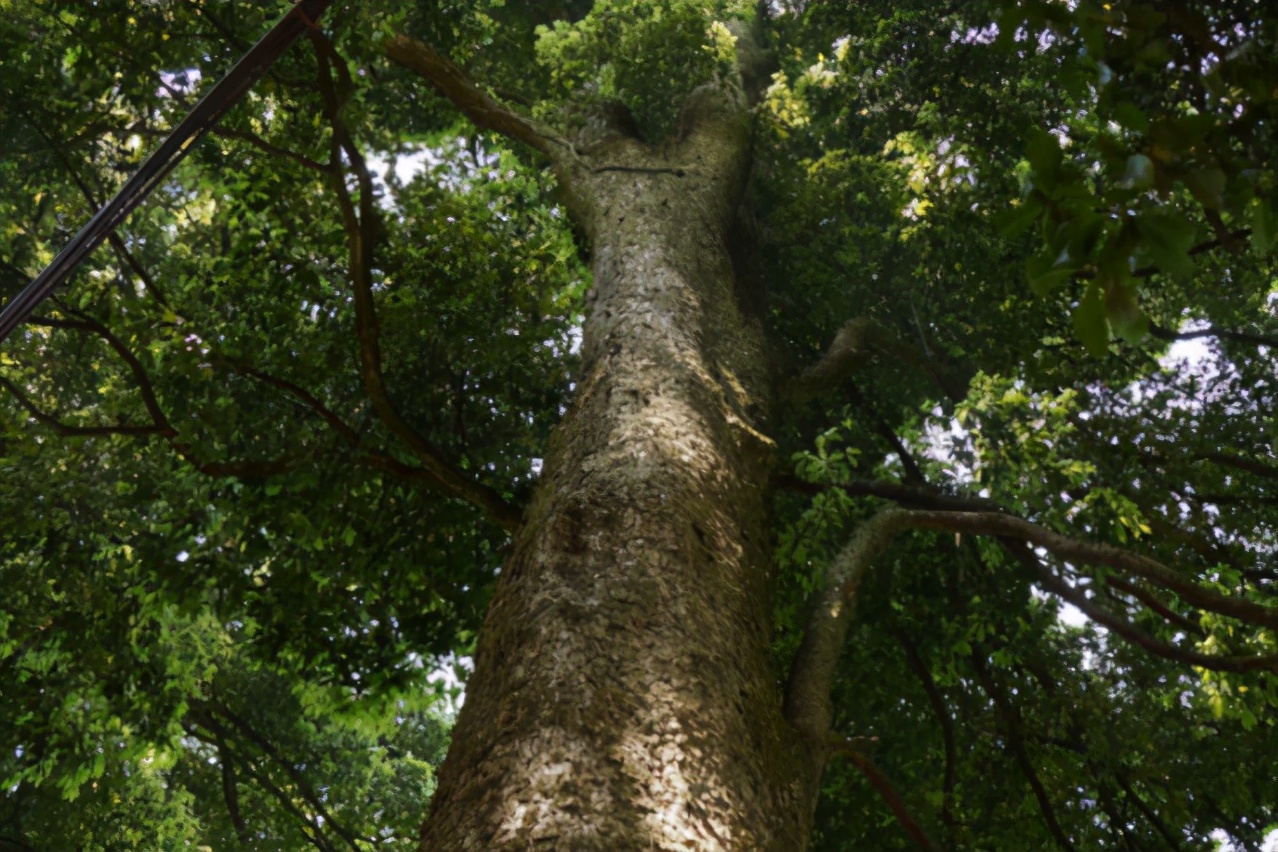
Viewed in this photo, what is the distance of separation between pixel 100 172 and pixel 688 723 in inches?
282

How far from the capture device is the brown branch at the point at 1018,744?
545 centimetres

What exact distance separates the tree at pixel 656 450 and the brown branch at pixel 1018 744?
75 mm

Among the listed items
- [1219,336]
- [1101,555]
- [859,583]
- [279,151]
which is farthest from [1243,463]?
[279,151]

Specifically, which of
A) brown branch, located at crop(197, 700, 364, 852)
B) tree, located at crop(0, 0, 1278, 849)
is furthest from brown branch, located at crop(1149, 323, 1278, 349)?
brown branch, located at crop(197, 700, 364, 852)

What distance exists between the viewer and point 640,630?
2756 mm

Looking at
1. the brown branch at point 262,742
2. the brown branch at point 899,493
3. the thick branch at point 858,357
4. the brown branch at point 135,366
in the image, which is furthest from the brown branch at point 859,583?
the brown branch at point 262,742

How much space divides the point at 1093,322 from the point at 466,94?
5.48m

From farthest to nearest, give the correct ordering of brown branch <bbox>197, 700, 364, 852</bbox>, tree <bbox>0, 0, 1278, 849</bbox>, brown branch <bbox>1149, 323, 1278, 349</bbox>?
brown branch <bbox>197, 700, 364, 852</bbox>, brown branch <bbox>1149, 323, 1278, 349</bbox>, tree <bbox>0, 0, 1278, 849</bbox>

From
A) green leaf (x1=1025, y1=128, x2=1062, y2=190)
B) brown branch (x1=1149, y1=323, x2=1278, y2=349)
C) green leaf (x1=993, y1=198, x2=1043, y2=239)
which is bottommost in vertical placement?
green leaf (x1=993, y1=198, x2=1043, y2=239)

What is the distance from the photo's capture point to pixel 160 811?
9586 mm

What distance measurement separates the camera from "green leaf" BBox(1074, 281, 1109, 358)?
170cm

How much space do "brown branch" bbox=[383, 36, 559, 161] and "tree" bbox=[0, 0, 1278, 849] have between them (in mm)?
33

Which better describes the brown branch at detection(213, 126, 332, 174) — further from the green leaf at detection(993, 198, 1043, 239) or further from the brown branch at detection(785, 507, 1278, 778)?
the green leaf at detection(993, 198, 1043, 239)

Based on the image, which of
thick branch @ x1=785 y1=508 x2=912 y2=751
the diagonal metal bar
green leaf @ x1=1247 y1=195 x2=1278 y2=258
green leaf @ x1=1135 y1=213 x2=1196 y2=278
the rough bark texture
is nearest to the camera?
green leaf @ x1=1135 y1=213 x2=1196 y2=278
